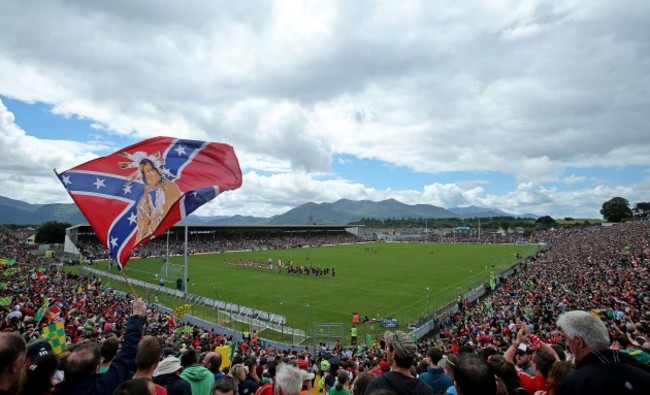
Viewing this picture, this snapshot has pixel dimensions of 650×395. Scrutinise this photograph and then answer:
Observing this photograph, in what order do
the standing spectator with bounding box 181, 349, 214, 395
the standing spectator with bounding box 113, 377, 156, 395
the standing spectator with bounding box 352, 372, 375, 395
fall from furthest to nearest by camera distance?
the standing spectator with bounding box 181, 349, 214, 395 → the standing spectator with bounding box 352, 372, 375, 395 → the standing spectator with bounding box 113, 377, 156, 395

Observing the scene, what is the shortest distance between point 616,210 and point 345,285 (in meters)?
129

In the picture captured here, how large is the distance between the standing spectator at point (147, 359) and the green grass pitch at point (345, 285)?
21.0 m

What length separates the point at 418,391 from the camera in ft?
11.1

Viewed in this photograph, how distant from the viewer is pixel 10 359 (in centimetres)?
270

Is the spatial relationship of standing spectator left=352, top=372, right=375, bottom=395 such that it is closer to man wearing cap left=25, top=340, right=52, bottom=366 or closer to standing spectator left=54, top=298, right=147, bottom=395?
standing spectator left=54, top=298, right=147, bottom=395

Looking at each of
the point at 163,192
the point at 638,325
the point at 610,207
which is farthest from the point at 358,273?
the point at 610,207

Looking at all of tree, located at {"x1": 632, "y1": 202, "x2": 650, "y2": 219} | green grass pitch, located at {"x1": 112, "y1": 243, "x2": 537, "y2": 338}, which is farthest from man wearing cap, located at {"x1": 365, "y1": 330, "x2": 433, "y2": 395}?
tree, located at {"x1": 632, "y1": 202, "x2": 650, "y2": 219}

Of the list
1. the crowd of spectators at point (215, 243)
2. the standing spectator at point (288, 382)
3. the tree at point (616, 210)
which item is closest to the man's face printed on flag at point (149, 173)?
the standing spectator at point (288, 382)

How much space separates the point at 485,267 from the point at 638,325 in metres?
40.0

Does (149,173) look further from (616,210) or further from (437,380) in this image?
(616,210)

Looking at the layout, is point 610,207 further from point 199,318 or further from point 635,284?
point 199,318

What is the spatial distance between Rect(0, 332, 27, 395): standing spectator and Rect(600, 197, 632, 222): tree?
154 metres

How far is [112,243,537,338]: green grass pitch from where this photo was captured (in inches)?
1110

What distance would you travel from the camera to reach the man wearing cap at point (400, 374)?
3410 mm
